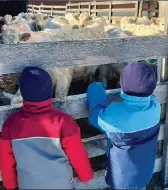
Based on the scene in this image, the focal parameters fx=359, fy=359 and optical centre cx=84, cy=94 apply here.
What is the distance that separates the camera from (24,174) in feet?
7.16

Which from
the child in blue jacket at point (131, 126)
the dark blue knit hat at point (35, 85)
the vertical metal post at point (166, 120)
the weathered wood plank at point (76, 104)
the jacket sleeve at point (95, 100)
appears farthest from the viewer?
the vertical metal post at point (166, 120)

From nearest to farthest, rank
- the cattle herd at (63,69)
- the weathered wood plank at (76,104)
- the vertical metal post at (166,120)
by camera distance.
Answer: the weathered wood plank at (76,104) < the vertical metal post at (166,120) < the cattle herd at (63,69)

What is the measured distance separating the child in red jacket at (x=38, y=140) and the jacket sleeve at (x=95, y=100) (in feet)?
0.80

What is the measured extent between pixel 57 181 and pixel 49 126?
0.35 m

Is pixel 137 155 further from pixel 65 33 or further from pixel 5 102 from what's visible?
pixel 65 33

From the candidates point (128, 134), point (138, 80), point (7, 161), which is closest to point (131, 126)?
point (128, 134)

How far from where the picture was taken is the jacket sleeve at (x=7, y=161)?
218 cm

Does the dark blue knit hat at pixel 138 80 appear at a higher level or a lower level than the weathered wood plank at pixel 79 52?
lower

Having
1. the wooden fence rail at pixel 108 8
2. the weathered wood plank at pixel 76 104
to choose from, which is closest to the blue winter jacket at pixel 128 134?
the weathered wood plank at pixel 76 104

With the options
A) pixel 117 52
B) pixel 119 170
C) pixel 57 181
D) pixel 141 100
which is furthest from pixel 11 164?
pixel 117 52

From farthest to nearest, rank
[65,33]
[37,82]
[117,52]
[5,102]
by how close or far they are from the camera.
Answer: [65,33]
[5,102]
[117,52]
[37,82]

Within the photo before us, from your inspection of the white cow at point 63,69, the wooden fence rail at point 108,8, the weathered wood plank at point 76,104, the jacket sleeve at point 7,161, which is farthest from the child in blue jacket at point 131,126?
the wooden fence rail at point 108,8

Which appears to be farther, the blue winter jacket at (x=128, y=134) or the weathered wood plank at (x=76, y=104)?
the weathered wood plank at (x=76, y=104)

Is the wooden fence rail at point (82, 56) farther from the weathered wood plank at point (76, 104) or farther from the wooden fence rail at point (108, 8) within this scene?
the wooden fence rail at point (108, 8)
